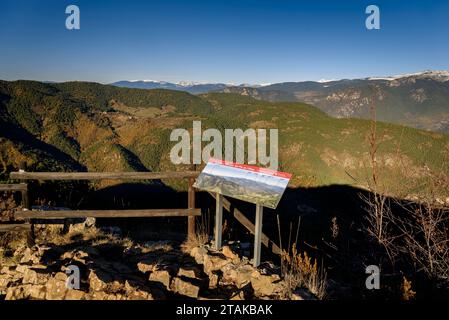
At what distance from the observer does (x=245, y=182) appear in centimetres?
611

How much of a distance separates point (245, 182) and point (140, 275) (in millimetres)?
2399

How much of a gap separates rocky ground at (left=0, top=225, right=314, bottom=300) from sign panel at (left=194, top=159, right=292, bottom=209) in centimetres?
129

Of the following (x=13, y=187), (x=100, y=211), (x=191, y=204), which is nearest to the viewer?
(x=13, y=187)

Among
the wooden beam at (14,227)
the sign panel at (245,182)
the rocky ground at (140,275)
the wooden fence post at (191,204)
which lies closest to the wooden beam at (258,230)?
the rocky ground at (140,275)

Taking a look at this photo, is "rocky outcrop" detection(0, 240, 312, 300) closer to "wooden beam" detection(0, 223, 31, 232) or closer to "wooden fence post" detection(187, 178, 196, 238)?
"wooden beam" detection(0, 223, 31, 232)

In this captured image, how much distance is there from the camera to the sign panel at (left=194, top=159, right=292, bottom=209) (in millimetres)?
5754

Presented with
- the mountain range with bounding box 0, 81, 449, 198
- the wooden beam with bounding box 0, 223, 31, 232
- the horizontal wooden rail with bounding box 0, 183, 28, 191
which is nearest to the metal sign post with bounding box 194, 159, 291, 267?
the horizontal wooden rail with bounding box 0, 183, 28, 191

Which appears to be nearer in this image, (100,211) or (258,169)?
(258,169)

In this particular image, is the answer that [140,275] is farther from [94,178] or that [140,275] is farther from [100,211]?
[94,178]

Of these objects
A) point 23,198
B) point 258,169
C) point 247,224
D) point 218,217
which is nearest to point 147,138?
point 23,198

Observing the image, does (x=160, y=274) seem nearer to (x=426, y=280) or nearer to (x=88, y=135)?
(x=426, y=280)

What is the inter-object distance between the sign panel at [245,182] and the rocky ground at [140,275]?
4.24 feet

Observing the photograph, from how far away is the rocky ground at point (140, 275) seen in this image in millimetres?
5297
